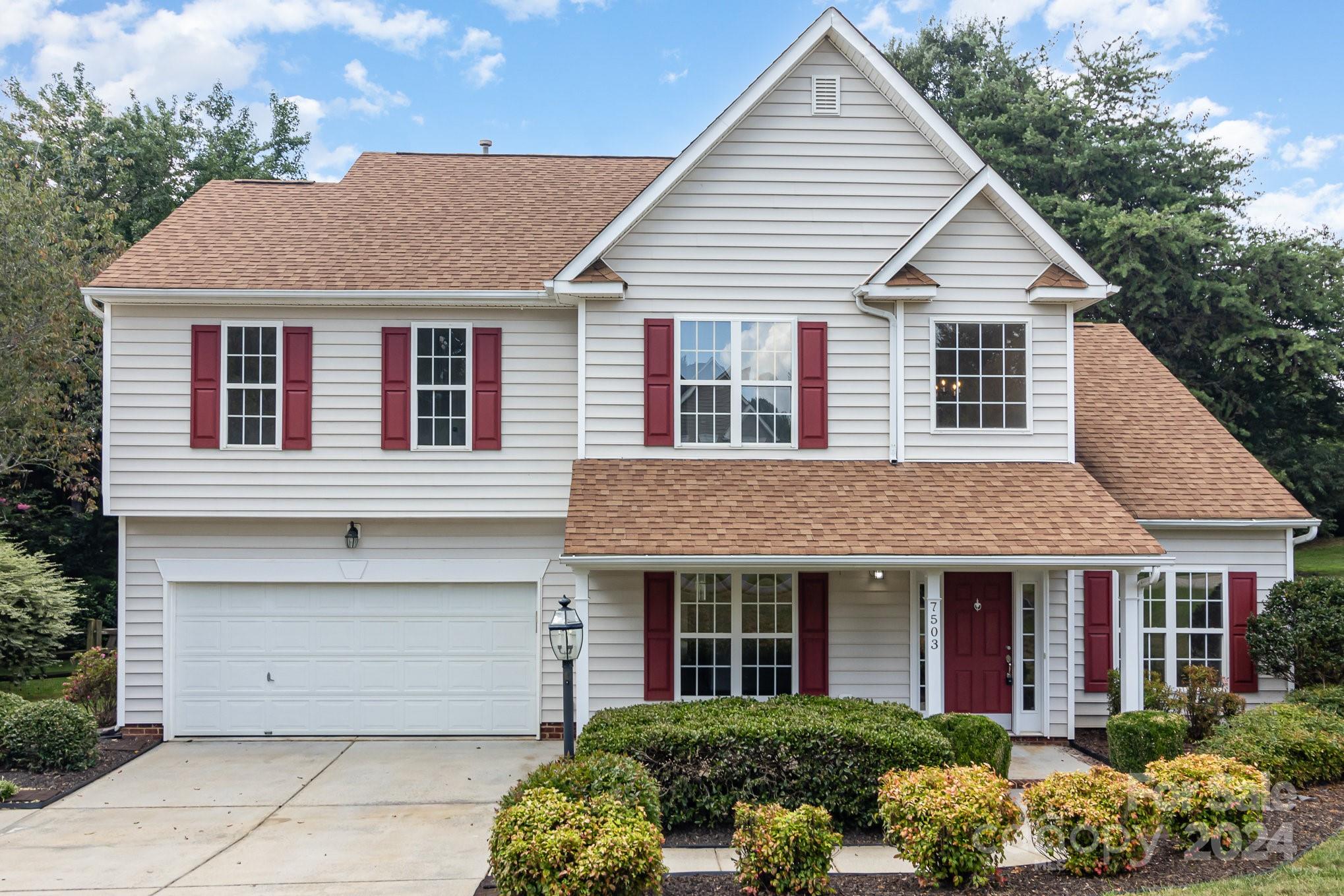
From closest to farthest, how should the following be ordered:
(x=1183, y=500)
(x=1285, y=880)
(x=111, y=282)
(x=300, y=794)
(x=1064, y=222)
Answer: (x=1285, y=880), (x=300, y=794), (x=111, y=282), (x=1183, y=500), (x=1064, y=222)

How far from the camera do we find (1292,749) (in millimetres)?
8695

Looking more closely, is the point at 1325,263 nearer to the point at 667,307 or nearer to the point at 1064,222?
the point at 1064,222

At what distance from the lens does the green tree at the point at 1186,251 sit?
23734 mm

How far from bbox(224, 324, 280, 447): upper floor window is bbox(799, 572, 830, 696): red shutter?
23.3 feet

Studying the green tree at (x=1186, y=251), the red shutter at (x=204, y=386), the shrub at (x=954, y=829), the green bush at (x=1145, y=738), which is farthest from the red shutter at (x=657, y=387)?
the green tree at (x=1186, y=251)

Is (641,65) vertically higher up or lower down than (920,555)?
higher up

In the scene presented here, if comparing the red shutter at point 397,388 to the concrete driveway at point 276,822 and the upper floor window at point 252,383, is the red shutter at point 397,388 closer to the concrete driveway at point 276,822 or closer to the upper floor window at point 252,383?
the upper floor window at point 252,383

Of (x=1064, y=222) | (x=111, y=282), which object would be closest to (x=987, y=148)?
(x=1064, y=222)

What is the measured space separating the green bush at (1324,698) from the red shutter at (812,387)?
20.8 ft

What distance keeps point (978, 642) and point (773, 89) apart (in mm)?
7561

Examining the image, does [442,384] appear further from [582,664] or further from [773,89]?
[773,89]

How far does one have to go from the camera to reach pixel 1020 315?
1160 centimetres

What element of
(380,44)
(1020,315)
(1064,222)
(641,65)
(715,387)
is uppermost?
(380,44)

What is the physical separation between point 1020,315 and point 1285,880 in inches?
279
